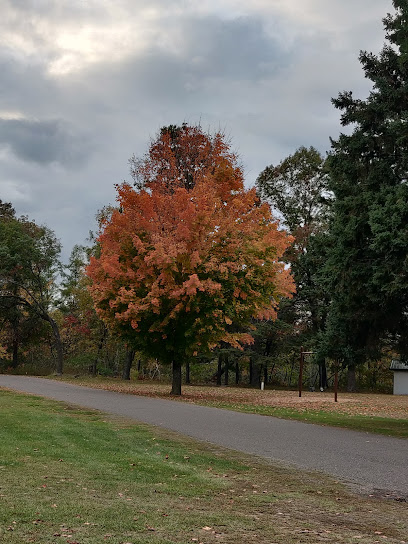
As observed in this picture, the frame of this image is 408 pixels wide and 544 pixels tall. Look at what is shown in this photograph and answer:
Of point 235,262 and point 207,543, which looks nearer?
point 207,543

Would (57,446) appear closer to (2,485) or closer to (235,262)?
(2,485)

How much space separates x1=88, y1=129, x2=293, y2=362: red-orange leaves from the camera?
73.2 feet

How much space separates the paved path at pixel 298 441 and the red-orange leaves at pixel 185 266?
5.54 meters

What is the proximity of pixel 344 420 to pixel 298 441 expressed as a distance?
5.90 m

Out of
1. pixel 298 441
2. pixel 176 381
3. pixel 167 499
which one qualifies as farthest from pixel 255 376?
pixel 167 499

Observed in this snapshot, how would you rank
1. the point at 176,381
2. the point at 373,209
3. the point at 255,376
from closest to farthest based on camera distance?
the point at 373,209 → the point at 176,381 → the point at 255,376

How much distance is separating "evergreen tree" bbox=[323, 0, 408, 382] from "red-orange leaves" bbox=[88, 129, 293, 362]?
7197 millimetres

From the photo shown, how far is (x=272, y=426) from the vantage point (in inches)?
560

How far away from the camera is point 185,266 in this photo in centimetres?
2239

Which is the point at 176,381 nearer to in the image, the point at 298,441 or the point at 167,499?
the point at 298,441

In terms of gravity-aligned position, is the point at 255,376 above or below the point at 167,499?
below

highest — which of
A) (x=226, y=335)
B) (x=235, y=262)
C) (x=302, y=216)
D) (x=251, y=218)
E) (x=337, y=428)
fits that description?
(x=302, y=216)

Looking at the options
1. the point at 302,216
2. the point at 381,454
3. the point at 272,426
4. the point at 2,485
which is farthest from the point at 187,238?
the point at 302,216

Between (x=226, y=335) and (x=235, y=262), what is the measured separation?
3.73 meters
